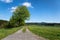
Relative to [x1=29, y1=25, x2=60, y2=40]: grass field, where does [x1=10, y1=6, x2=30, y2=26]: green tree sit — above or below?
above

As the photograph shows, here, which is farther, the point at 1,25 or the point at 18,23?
the point at 18,23

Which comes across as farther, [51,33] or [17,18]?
[17,18]

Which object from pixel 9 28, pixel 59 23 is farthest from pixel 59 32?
pixel 9 28

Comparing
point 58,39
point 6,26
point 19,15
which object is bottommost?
point 58,39

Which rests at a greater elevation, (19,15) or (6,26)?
(19,15)

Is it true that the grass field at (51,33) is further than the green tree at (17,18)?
No

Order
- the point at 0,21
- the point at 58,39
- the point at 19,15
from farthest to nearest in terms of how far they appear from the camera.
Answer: the point at 19,15
the point at 0,21
the point at 58,39

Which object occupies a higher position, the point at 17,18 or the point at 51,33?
the point at 17,18

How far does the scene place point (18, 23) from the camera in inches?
483

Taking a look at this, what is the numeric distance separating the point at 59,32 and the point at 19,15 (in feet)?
13.3

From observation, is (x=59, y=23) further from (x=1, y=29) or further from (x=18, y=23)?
(x=1, y=29)

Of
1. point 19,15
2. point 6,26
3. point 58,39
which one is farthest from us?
point 19,15

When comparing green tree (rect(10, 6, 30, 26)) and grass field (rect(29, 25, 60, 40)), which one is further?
green tree (rect(10, 6, 30, 26))

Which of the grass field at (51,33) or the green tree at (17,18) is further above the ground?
the green tree at (17,18)
